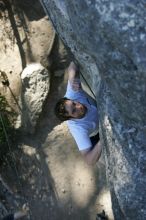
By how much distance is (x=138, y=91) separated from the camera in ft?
9.55

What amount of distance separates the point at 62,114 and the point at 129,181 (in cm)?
103

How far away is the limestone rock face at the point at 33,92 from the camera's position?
6.69m

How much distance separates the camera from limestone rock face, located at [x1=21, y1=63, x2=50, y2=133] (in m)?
6.69

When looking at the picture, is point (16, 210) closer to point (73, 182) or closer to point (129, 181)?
point (73, 182)

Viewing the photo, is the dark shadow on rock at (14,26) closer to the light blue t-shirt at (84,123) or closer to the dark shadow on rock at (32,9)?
the dark shadow on rock at (32,9)

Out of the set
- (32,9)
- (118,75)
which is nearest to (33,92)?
(32,9)

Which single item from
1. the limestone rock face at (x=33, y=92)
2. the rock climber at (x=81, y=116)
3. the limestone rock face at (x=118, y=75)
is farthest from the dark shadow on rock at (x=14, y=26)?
the limestone rock face at (x=118, y=75)

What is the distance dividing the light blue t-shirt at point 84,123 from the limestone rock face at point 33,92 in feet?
7.03

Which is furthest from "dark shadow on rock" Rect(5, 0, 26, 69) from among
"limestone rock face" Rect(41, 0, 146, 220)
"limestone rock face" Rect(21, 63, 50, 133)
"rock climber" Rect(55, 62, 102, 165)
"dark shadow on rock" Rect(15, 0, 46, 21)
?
"limestone rock face" Rect(41, 0, 146, 220)

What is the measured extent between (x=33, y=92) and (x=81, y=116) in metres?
2.47

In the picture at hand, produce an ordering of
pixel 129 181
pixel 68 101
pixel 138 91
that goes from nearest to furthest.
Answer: pixel 138 91, pixel 129 181, pixel 68 101

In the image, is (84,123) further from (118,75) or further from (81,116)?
(118,75)

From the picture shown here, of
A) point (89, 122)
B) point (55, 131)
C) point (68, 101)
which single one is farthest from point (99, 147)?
point (55, 131)

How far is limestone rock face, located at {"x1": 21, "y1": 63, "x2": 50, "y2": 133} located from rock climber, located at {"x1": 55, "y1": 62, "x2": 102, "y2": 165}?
6.87 feet
